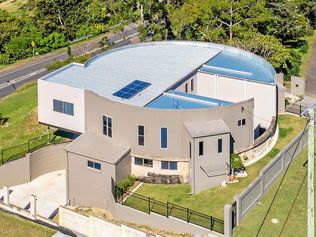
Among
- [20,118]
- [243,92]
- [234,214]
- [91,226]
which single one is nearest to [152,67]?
[243,92]

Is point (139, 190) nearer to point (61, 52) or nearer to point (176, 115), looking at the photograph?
point (176, 115)

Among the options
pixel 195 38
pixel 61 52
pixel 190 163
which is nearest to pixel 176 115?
pixel 190 163

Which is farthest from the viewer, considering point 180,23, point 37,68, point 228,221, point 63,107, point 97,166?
point 37,68

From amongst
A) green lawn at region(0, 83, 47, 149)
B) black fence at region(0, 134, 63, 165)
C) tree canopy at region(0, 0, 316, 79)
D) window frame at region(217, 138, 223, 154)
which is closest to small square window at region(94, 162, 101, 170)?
window frame at region(217, 138, 223, 154)

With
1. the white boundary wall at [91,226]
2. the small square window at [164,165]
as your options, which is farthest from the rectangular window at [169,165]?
the white boundary wall at [91,226]

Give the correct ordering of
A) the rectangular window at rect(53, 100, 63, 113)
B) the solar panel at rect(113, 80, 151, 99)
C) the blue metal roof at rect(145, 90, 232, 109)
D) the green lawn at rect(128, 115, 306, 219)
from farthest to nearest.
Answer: the rectangular window at rect(53, 100, 63, 113) < the solar panel at rect(113, 80, 151, 99) < the blue metal roof at rect(145, 90, 232, 109) < the green lawn at rect(128, 115, 306, 219)

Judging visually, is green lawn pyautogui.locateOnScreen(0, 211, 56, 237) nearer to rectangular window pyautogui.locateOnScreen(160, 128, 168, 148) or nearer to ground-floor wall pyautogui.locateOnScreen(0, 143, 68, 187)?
ground-floor wall pyautogui.locateOnScreen(0, 143, 68, 187)

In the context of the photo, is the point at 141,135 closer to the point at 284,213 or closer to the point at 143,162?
the point at 143,162
